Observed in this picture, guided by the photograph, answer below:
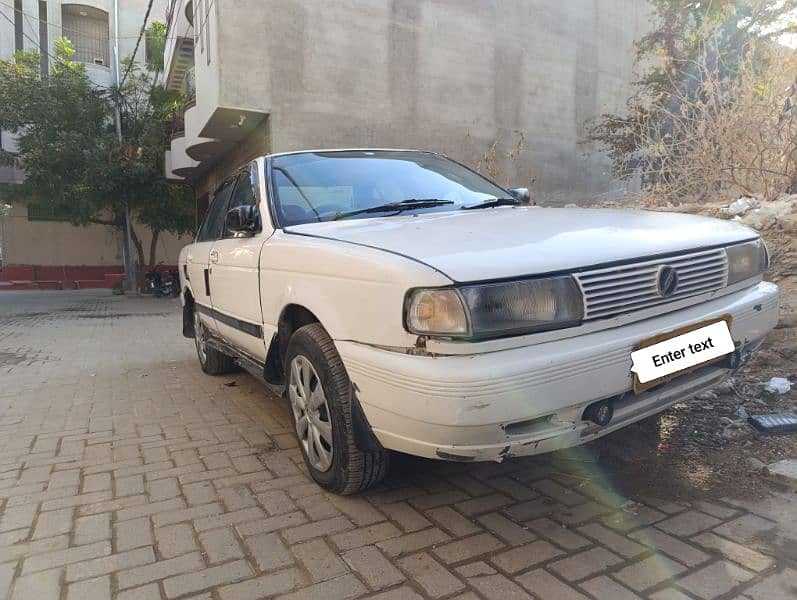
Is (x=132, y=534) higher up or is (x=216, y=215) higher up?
(x=216, y=215)

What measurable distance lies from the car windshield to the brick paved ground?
144 cm

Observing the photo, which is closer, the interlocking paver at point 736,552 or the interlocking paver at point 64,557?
the interlocking paver at point 736,552

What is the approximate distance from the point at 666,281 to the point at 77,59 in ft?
94.6

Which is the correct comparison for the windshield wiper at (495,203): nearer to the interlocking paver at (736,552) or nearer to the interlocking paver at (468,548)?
the interlocking paver at (468,548)

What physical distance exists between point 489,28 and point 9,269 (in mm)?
20459

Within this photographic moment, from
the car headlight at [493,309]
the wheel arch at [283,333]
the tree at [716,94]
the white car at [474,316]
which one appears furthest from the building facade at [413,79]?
the car headlight at [493,309]

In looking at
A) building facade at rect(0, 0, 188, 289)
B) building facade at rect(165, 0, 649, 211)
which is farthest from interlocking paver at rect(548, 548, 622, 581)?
building facade at rect(0, 0, 188, 289)

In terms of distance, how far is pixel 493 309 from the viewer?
209 cm

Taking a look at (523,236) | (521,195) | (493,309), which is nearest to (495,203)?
(521,195)

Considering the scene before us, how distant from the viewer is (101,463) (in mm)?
3471

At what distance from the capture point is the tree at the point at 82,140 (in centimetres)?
1659

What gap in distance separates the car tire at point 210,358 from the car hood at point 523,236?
2705 mm

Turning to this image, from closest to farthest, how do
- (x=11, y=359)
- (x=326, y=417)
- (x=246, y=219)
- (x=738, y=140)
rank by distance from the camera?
1. (x=326, y=417)
2. (x=246, y=219)
3. (x=738, y=140)
4. (x=11, y=359)

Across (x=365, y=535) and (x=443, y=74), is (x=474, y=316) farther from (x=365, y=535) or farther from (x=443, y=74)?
(x=443, y=74)
